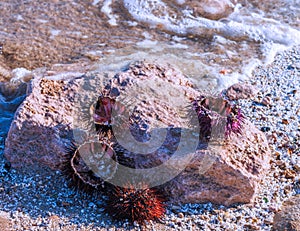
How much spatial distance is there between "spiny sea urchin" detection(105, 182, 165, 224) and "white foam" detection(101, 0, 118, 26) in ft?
15.8

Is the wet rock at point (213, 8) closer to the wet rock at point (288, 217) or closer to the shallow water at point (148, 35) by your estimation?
the shallow water at point (148, 35)

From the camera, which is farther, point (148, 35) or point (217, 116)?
point (148, 35)

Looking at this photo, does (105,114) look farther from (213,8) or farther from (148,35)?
(213,8)

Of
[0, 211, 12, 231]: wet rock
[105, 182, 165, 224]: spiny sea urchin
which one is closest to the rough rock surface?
[105, 182, 165, 224]: spiny sea urchin

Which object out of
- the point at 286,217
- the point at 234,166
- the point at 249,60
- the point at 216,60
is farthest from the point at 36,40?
the point at 286,217

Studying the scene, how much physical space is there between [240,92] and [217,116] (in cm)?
242

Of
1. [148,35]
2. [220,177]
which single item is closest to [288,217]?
[220,177]

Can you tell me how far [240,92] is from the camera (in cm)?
680

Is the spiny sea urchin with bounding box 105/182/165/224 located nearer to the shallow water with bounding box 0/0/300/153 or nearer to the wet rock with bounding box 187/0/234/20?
the shallow water with bounding box 0/0/300/153

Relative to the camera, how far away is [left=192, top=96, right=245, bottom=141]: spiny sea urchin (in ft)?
14.9

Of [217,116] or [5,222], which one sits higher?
[217,116]

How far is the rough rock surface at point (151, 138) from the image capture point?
188 inches

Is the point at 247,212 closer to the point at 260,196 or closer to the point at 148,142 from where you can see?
the point at 260,196

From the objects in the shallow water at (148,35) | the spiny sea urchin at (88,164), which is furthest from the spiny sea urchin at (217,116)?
the shallow water at (148,35)
